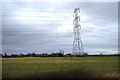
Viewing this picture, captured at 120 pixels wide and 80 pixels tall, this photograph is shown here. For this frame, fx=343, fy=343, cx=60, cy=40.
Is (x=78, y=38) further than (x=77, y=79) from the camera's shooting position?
Yes

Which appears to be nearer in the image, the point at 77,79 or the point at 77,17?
the point at 77,79

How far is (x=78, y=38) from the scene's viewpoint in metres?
47.6

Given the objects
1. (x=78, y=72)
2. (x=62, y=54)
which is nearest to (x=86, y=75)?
(x=78, y=72)

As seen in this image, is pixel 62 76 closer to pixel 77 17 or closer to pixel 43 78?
pixel 43 78

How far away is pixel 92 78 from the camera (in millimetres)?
22188

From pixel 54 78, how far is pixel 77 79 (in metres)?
1.58

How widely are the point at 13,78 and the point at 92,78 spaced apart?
5235 millimetres

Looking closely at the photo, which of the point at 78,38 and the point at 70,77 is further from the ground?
the point at 78,38

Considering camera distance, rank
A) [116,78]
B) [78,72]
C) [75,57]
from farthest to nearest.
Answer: [75,57] → [78,72] → [116,78]

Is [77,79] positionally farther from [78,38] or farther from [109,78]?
[78,38]

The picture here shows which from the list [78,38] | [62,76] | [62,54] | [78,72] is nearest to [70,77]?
[62,76]

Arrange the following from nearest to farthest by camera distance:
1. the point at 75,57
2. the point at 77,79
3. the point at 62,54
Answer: the point at 77,79, the point at 75,57, the point at 62,54

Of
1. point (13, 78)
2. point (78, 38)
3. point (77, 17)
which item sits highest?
point (77, 17)

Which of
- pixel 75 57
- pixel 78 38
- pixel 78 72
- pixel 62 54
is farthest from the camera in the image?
pixel 62 54
